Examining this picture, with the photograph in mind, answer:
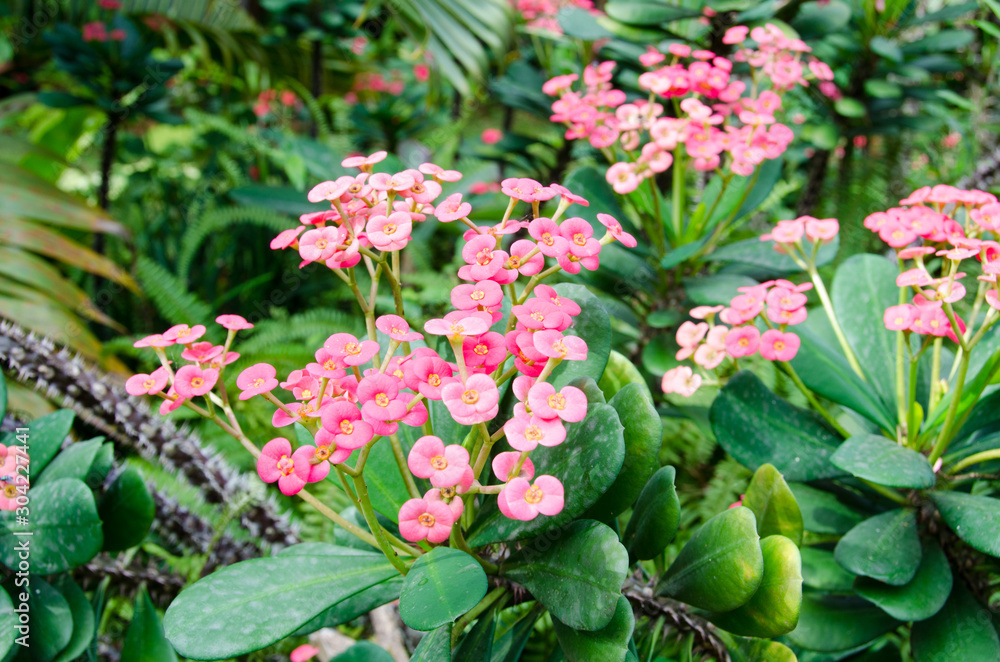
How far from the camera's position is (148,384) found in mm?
675

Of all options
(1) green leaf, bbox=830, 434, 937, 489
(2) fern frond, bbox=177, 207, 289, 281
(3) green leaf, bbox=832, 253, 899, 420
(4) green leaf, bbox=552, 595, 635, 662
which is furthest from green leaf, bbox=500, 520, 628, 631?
(2) fern frond, bbox=177, 207, 289, 281

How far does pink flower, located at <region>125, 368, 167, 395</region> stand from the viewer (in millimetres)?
666

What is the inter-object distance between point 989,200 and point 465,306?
2.74ft

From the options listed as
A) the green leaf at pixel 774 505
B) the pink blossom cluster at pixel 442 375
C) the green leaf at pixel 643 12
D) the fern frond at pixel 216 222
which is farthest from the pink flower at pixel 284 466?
the fern frond at pixel 216 222

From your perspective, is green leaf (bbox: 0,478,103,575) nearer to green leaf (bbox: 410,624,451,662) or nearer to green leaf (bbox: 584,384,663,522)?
green leaf (bbox: 410,624,451,662)

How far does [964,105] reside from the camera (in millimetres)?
1913

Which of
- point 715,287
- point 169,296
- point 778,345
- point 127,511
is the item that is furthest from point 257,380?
point 169,296

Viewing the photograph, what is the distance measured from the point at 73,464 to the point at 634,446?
0.78 meters

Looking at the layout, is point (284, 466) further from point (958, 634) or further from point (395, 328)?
point (958, 634)

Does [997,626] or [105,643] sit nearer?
[997,626]

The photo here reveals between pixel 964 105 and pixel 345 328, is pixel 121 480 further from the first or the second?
pixel 964 105

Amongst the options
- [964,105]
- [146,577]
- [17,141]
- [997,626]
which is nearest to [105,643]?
[146,577]

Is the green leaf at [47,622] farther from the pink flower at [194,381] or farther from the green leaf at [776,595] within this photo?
the green leaf at [776,595]

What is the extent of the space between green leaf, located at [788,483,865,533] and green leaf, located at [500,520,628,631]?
1.56 ft
